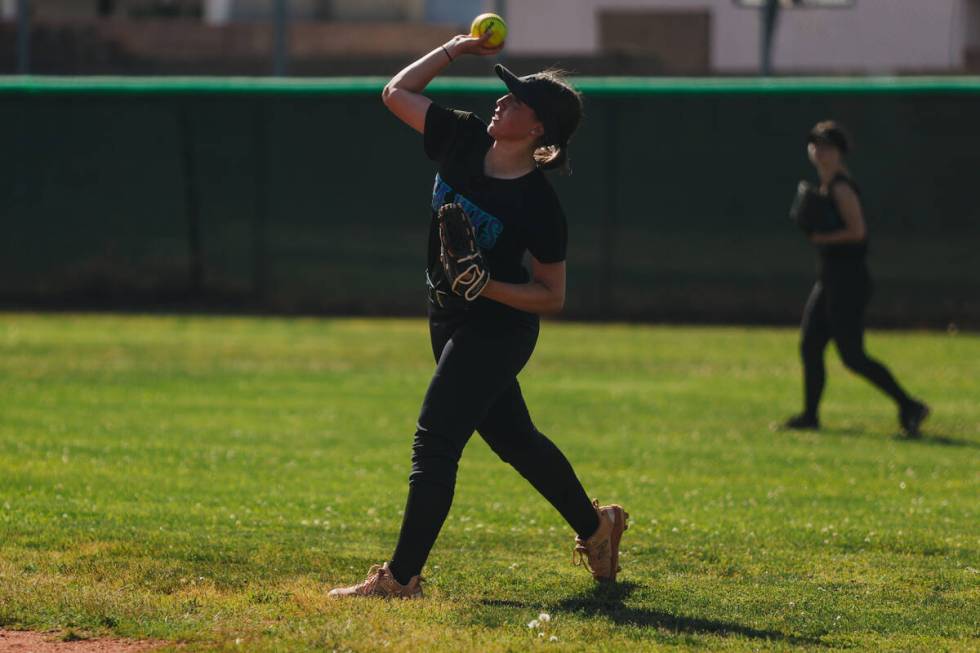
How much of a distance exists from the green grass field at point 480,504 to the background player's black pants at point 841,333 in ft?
1.26

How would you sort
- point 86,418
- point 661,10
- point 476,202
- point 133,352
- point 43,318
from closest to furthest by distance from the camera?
1. point 476,202
2. point 86,418
3. point 133,352
4. point 43,318
5. point 661,10

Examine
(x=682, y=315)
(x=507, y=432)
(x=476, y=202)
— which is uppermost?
(x=476, y=202)

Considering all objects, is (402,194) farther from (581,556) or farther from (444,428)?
(444,428)

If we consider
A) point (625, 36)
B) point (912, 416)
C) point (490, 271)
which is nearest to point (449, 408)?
point (490, 271)

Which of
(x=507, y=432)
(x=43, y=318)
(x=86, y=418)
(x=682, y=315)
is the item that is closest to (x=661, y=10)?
(x=682, y=315)

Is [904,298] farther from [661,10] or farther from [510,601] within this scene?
[661,10]

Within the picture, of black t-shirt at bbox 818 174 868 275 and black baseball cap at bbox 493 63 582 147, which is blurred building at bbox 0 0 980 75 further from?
black baseball cap at bbox 493 63 582 147

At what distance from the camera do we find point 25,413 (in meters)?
10.5

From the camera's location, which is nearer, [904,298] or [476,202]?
[476,202]

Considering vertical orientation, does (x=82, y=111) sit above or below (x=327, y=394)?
above

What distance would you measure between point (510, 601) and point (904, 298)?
39.3 ft

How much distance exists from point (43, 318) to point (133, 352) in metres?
2.96

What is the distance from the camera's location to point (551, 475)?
6.02 meters

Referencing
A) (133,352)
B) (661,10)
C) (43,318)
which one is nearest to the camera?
(133,352)
